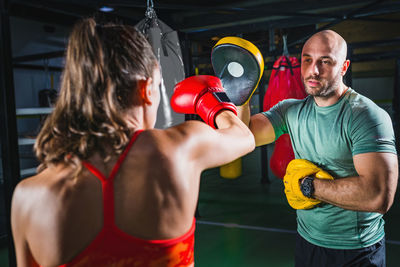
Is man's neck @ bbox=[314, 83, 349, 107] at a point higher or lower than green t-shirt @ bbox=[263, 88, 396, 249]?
higher

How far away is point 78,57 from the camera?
849 millimetres

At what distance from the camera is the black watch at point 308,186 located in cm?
165

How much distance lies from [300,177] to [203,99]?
0.71m

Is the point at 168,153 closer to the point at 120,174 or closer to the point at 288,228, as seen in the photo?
the point at 120,174

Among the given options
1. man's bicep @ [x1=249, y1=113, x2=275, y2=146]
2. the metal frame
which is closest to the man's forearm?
man's bicep @ [x1=249, y1=113, x2=275, y2=146]

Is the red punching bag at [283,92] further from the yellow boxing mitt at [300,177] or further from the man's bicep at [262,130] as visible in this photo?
the yellow boxing mitt at [300,177]

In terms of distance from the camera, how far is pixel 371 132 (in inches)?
60.7

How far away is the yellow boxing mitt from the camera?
169cm

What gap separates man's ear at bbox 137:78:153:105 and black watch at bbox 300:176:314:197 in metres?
1.08

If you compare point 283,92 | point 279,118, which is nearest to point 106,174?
point 279,118

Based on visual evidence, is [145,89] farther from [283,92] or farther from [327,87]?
[283,92]

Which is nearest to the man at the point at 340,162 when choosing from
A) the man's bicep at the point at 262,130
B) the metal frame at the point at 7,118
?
the man's bicep at the point at 262,130

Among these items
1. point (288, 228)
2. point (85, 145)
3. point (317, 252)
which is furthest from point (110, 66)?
point (288, 228)

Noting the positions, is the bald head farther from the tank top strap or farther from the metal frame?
the metal frame
